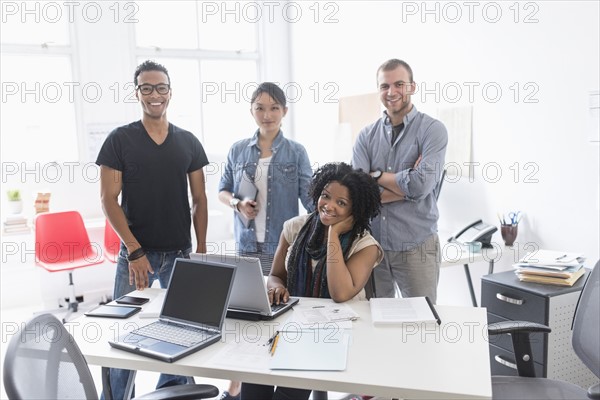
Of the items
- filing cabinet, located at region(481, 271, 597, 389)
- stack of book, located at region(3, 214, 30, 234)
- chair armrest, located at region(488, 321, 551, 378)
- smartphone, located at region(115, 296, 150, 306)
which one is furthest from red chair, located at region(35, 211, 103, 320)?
chair armrest, located at region(488, 321, 551, 378)

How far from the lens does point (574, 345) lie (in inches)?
73.9

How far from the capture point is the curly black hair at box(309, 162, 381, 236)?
7.18ft

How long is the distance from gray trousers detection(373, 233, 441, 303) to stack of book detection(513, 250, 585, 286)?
0.44 meters

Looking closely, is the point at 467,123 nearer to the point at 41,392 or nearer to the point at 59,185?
the point at 41,392

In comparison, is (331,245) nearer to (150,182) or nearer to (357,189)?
(357,189)

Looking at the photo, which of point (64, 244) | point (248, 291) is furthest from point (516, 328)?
point (64, 244)

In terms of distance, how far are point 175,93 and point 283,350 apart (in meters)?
4.29

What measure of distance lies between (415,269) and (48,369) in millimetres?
1688

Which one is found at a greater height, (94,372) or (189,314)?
(189,314)

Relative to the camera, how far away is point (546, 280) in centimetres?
252

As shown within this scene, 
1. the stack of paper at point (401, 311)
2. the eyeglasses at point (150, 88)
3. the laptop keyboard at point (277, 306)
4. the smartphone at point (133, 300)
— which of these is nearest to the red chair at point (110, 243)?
the eyeglasses at point (150, 88)

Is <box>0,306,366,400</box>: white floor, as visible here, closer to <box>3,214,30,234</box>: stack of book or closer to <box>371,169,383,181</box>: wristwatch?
<box>3,214,30,234</box>: stack of book

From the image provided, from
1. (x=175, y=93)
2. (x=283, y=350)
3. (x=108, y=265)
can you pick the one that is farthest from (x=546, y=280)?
(x=175, y=93)

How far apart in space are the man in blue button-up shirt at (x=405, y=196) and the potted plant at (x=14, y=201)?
341cm
